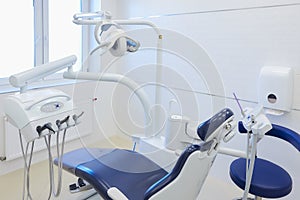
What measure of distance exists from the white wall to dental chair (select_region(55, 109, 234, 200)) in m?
0.50

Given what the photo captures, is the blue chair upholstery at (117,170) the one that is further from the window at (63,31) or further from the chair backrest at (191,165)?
the window at (63,31)

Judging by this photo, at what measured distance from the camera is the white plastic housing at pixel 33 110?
1333mm

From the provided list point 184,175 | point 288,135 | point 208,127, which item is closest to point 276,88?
point 288,135

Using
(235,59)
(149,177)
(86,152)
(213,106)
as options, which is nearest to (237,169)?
(149,177)

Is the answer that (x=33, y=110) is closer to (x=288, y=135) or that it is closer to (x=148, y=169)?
(x=148, y=169)

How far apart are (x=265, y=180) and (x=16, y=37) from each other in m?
2.58

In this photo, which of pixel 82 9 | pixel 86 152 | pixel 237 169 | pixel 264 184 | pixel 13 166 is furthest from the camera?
pixel 82 9

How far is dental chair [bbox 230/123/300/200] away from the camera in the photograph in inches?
64.6

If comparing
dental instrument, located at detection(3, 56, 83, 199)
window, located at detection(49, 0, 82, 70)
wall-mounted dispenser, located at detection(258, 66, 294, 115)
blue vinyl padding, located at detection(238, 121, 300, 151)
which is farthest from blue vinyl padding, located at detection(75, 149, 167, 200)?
window, located at detection(49, 0, 82, 70)

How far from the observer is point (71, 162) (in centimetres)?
200

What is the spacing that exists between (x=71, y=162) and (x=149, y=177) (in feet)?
1.89

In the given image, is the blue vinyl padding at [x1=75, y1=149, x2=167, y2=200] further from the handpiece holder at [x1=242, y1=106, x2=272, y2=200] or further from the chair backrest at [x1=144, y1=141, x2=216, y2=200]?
the handpiece holder at [x1=242, y1=106, x2=272, y2=200]

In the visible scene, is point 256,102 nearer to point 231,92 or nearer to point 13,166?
point 231,92

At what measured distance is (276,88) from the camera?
2061 mm
